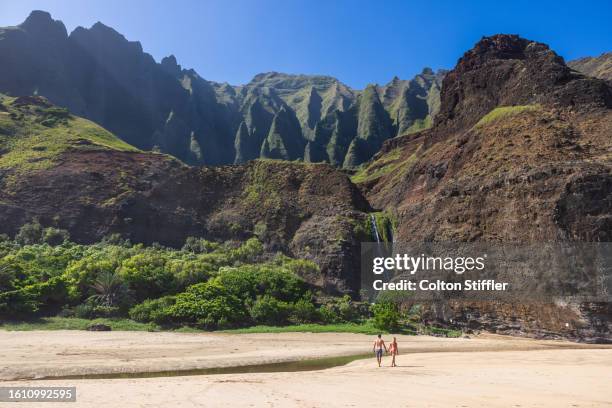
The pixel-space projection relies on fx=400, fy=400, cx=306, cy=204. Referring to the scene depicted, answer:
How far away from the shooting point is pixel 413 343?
2850cm

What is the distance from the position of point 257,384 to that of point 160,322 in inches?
776

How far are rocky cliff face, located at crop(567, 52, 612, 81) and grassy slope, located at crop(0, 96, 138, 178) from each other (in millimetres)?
125758

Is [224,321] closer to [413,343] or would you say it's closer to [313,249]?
[413,343]

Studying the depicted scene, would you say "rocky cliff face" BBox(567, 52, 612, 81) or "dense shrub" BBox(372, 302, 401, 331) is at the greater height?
"rocky cliff face" BBox(567, 52, 612, 81)

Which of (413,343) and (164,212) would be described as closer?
(413,343)

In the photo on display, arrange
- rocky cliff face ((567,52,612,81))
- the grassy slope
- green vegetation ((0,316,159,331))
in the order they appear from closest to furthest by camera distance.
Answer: green vegetation ((0,316,159,331)) → the grassy slope → rocky cliff face ((567,52,612,81))

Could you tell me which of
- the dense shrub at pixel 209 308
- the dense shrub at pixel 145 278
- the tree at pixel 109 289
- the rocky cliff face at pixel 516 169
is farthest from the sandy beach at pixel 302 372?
the rocky cliff face at pixel 516 169

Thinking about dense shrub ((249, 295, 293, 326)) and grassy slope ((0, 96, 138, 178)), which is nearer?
dense shrub ((249, 295, 293, 326))

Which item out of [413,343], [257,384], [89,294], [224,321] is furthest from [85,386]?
[89,294]

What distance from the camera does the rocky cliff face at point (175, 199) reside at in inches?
2096

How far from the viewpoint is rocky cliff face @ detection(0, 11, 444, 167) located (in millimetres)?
121500

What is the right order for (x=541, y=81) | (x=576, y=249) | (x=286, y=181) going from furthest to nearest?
1. (x=286, y=181)
2. (x=541, y=81)
3. (x=576, y=249)

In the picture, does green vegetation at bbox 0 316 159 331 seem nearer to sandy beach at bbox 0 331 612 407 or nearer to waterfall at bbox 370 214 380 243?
sandy beach at bbox 0 331 612 407

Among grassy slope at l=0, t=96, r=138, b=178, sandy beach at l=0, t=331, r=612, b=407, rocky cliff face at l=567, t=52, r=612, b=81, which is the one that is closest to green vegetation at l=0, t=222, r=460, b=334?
sandy beach at l=0, t=331, r=612, b=407
